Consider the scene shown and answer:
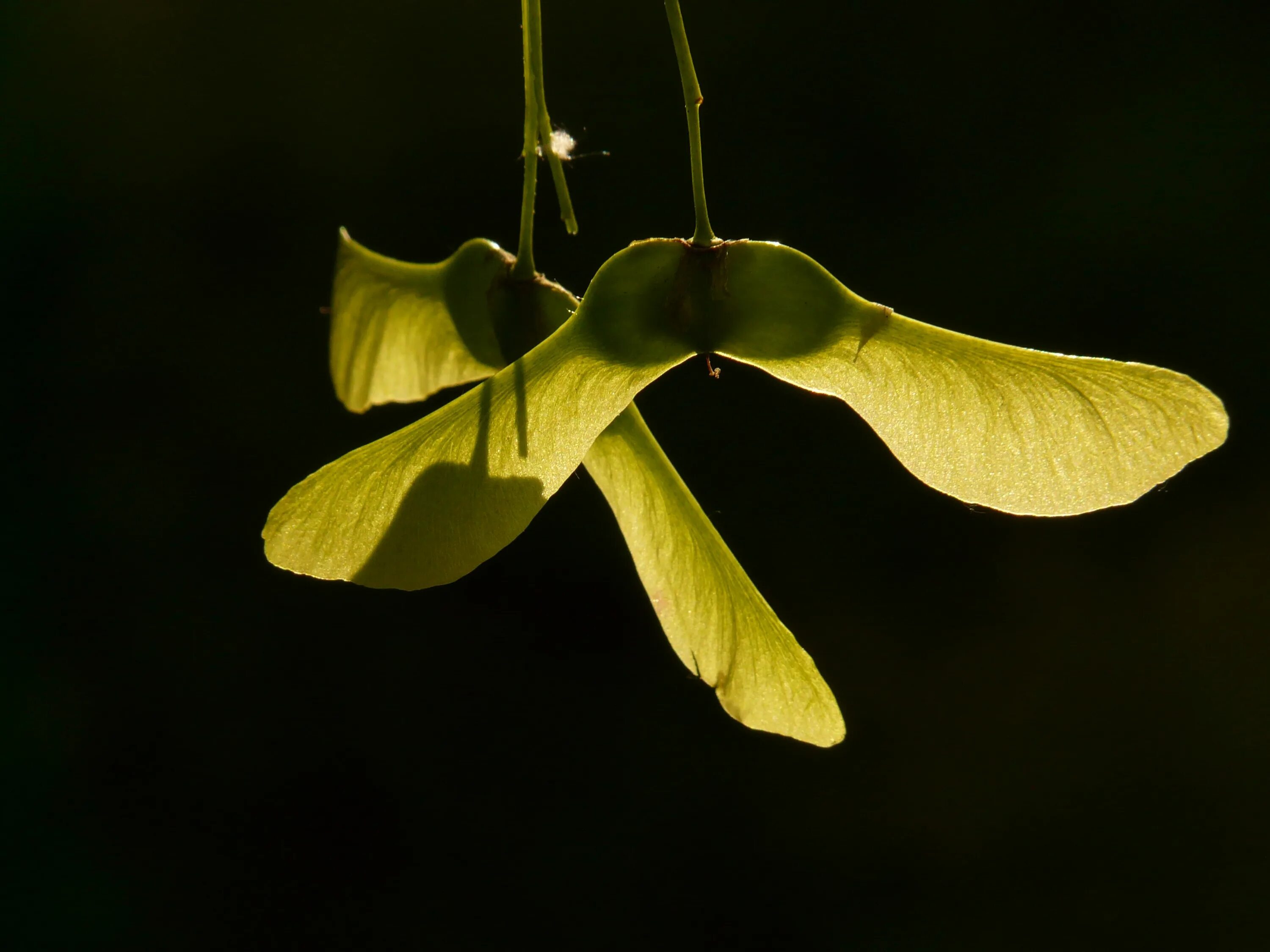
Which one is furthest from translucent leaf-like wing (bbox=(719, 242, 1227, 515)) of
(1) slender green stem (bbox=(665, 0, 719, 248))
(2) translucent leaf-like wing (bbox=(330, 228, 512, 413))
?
(2) translucent leaf-like wing (bbox=(330, 228, 512, 413))

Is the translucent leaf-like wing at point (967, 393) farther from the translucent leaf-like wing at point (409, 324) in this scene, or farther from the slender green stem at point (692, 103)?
the translucent leaf-like wing at point (409, 324)

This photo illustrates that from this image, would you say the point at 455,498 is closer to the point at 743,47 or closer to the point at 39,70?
the point at 743,47

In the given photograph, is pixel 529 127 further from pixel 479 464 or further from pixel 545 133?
pixel 479 464

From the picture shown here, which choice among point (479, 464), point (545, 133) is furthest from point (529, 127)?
point (479, 464)

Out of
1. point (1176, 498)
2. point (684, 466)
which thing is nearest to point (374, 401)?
point (684, 466)

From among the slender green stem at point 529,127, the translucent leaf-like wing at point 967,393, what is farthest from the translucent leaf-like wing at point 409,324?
the translucent leaf-like wing at point 967,393

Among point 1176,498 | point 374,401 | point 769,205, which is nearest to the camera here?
point 374,401
